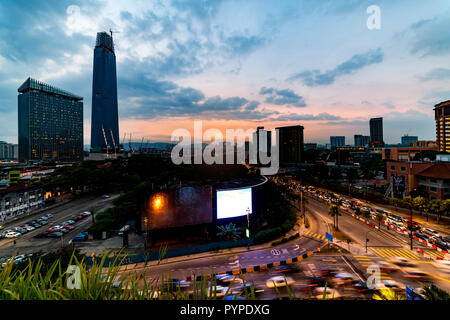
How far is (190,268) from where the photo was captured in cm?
1873

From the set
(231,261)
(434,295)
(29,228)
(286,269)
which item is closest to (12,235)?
(29,228)

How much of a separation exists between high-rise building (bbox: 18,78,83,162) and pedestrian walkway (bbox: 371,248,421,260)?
160406mm

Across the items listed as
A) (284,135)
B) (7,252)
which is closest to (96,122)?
(284,135)

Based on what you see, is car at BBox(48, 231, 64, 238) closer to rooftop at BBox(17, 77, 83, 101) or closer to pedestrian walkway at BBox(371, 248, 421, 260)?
pedestrian walkway at BBox(371, 248, 421, 260)

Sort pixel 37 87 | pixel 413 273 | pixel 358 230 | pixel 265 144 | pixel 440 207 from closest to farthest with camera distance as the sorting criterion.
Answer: pixel 413 273 → pixel 358 230 → pixel 440 207 → pixel 37 87 → pixel 265 144

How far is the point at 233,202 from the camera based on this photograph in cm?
2620

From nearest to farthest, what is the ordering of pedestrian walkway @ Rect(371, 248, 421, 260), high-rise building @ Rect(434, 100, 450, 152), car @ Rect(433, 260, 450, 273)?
car @ Rect(433, 260, 450, 273)
pedestrian walkway @ Rect(371, 248, 421, 260)
high-rise building @ Rect(434, 100, 450, 152)

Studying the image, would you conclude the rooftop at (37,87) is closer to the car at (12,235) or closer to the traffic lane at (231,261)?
the car at (12,235)

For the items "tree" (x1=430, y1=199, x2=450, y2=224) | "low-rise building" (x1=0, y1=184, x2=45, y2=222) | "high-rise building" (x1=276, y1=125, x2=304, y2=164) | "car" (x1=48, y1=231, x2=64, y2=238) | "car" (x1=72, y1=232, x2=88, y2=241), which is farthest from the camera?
"high-rise building" (x1=276, y1=125, x2=304, y2=164)

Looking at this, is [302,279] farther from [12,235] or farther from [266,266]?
[12,235]

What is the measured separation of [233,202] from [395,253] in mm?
17899

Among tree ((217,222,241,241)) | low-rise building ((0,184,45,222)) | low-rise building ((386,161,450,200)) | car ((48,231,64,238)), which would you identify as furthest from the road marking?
low-rise building ((0,184,45,222))

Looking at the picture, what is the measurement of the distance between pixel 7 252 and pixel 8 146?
8700 inches

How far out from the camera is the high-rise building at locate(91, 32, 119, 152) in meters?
155
